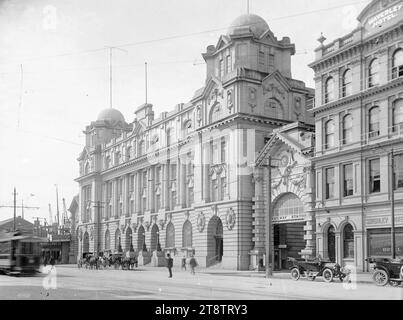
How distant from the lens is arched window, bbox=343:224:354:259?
129 feet

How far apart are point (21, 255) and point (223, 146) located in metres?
22.7

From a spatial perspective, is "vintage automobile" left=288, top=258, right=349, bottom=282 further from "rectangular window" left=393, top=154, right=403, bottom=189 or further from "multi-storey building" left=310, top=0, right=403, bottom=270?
"rectangular window" left=393, top=154, right=403, bottom=189

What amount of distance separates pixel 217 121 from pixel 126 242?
2983 cm

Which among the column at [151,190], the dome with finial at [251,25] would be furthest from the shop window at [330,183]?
the column at [151,190]

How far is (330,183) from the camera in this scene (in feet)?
138

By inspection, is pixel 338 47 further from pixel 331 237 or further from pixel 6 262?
pixel 6 262

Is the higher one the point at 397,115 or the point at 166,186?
the point at 397,115

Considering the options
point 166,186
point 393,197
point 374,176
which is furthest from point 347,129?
point 166,186

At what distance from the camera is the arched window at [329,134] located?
137ft

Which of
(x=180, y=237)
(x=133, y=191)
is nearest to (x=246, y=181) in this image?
(x=180, y=237)

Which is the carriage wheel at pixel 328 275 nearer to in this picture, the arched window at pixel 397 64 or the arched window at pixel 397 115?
the arched window at pixel 397 115

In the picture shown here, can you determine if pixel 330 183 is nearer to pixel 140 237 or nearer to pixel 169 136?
pixel 169 136

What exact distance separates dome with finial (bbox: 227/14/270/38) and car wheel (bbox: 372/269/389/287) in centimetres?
3044
